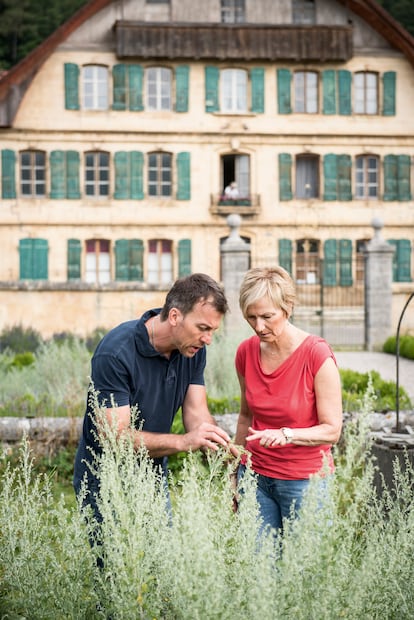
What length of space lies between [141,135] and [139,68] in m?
1.75

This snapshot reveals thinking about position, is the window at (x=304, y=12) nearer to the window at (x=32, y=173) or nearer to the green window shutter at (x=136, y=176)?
the green window shutter at (x=136, y=176)

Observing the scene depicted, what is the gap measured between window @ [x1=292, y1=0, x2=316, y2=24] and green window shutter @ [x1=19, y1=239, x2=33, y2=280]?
9.41m

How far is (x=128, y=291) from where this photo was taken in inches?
738

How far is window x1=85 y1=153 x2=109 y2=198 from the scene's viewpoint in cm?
2577

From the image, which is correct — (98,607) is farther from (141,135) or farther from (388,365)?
(141,135)

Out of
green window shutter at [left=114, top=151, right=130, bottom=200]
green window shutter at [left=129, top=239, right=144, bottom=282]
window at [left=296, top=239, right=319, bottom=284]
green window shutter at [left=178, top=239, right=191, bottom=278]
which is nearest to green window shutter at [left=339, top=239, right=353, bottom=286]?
window at [left=296, top=239, right=319, bottom=284]

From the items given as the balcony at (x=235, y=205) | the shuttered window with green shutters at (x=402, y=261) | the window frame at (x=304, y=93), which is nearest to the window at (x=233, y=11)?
the window frame at (x=304, y=93)

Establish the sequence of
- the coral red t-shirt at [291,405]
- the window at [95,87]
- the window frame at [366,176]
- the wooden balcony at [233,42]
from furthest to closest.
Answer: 1. the window frame at [366,176]
2. the window at [95,87]
3. the wooden balcony at [233,42]
4. the coral red t-shirt at [291,405]

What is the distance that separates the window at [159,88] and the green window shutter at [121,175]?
150 cm

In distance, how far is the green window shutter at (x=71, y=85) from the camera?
25094 millimetres

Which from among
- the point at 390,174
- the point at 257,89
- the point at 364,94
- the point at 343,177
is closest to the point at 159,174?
the point at 257,89

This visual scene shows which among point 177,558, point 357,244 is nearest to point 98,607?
point 177,558

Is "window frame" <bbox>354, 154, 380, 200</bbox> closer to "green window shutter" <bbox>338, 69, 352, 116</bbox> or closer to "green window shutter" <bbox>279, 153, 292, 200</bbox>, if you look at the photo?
"green window shutter" <bbox>338, 69, 352, 116</bbox>

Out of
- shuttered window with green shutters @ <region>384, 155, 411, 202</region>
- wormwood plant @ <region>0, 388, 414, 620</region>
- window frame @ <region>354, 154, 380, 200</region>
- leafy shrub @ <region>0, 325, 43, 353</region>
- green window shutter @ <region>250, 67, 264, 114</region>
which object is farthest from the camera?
window frame @ <region>354, 154, 380, 200</region>
